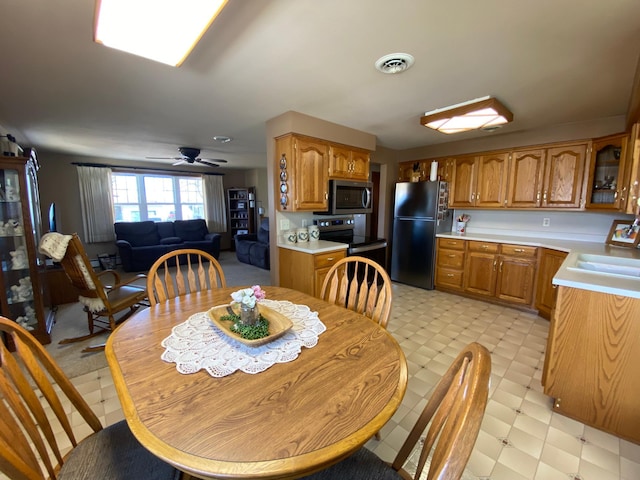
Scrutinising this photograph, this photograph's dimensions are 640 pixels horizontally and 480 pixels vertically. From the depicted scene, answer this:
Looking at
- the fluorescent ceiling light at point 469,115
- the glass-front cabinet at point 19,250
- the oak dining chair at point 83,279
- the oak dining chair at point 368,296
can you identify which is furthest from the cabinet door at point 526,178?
the glass-front cabinet at point 19,250

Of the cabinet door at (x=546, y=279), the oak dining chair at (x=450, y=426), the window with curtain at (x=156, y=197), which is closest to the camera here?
the oak dining chair at (x=450, y=426)

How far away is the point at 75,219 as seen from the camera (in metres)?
5.42

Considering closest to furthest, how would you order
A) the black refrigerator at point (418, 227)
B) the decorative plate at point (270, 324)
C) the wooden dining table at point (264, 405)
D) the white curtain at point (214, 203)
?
the wooden dining table at point (264, 405), the decorative plate at point (270, 324), the black refrigerator at point (418, 227), the white curtain at point (214, 203)

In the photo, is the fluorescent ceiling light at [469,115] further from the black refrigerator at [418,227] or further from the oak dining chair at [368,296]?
the oak dining chair at [368,296]

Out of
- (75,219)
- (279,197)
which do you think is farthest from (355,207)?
(75,219)

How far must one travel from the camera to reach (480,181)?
12.3 feet

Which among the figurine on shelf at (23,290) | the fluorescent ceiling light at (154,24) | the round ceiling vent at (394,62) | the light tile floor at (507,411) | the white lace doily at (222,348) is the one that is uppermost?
the round ceiling vent at (394,62)

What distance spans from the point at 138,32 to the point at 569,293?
2784 mm

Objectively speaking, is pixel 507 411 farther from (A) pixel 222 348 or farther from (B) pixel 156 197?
(B) pixel 156 197

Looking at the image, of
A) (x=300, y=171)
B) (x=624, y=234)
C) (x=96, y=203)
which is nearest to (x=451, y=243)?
(x=624, y=234)

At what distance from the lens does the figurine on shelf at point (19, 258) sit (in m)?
2.52

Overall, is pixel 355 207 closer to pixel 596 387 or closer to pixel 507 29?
pixel 507 29

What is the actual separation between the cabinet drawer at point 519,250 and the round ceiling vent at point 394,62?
2.62 m

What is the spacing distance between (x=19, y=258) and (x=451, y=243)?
15.9 ft
